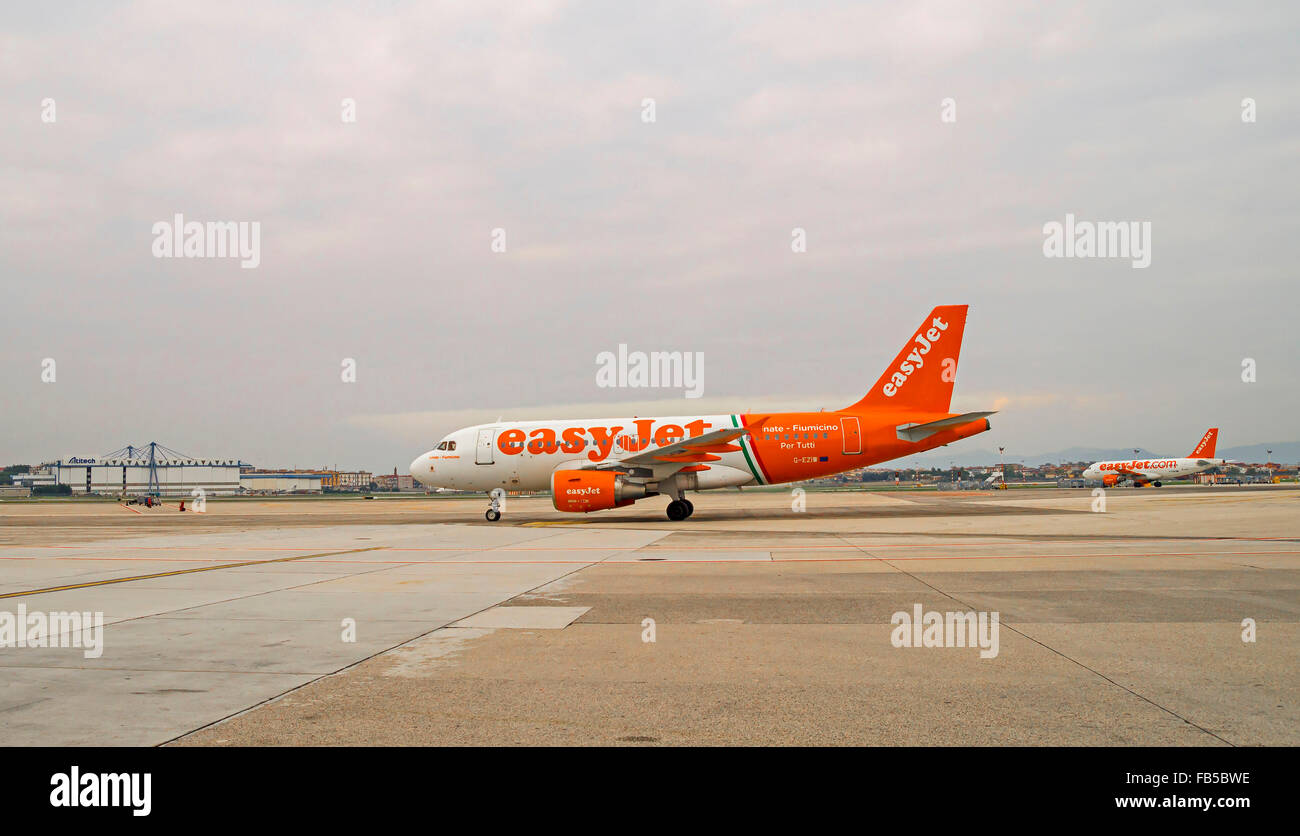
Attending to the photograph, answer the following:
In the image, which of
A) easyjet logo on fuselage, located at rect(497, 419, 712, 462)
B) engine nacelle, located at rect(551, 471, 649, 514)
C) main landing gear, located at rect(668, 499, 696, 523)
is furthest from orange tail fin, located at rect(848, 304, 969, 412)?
engine nacelle, located at rect(551, 471, 649, 514)

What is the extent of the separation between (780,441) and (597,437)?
6.45 metres

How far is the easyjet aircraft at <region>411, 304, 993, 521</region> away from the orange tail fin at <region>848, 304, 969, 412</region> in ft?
0.11

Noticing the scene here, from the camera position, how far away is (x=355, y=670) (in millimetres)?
5613

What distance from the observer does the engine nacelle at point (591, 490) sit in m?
24.5

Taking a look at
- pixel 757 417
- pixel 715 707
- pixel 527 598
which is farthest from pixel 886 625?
pixel 757 417

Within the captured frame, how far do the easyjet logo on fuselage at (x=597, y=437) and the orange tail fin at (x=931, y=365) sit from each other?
667 cm

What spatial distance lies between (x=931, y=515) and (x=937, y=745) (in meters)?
23.8

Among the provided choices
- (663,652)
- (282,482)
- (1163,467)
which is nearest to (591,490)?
(663,652)

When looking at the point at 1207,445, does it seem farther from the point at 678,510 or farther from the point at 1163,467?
the point at 678,510

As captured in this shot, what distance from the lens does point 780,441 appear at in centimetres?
2556

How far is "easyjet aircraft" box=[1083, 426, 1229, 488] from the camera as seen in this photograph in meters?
80.8

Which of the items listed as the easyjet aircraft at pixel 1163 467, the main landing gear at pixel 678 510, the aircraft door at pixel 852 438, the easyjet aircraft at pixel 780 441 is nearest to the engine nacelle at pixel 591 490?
the easyjet aircraft at pixel 780 441

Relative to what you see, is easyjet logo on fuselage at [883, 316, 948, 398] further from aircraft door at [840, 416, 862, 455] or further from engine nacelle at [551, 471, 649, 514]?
engine nacelle at [551, 471, 649, 514]

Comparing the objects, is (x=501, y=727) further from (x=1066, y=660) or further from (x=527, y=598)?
(x=527, y=598)
